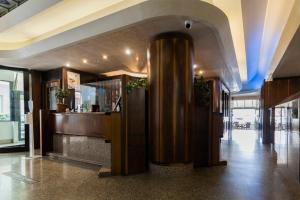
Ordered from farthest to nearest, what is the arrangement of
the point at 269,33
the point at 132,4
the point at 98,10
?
1. the point at 269,33
2. the point at 98,10
3. the point at 132,4

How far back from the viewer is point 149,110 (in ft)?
16.9

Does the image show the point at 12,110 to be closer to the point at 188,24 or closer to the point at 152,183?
the point at 152,183

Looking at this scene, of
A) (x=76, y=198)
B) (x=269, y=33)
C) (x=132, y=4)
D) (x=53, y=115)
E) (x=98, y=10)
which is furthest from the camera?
(x=53, y=115)

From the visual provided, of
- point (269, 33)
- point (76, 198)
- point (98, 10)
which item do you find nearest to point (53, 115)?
point (98, 10)

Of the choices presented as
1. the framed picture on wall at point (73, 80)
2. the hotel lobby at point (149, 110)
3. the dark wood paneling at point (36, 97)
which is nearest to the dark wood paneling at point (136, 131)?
the hotel lobby at point (149, 110)

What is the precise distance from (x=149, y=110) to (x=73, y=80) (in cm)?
457

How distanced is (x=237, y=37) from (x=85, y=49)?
454cm

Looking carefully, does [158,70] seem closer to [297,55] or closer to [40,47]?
[40,47]

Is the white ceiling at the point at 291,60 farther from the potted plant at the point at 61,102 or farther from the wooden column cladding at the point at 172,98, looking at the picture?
the potted plant at the point at 61,102

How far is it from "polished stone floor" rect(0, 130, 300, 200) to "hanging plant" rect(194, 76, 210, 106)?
1.65m

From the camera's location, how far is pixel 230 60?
7.21 meters

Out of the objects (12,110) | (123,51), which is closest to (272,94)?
(123,51)

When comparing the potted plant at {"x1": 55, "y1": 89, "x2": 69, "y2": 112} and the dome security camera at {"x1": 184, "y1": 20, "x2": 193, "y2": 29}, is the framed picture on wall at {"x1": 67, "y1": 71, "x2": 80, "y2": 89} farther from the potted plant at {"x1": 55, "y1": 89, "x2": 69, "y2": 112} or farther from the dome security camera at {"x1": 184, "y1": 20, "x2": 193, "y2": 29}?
the dome security camera at {"x1": 184, "y1": 20, "x2": 193, "y2": 29}

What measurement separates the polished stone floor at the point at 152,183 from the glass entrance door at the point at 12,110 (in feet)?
8.82
